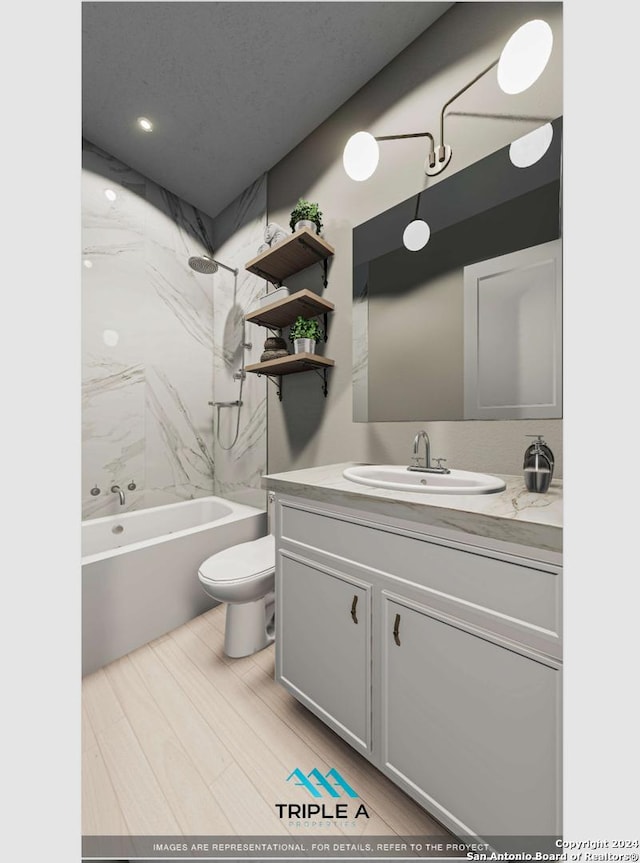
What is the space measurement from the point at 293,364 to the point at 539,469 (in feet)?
4.00

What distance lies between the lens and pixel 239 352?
7.98ft

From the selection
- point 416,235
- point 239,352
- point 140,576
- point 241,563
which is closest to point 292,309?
point 416,235

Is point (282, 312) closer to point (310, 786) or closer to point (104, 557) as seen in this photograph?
point (104, 557)

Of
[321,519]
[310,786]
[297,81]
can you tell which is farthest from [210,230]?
[310,786]

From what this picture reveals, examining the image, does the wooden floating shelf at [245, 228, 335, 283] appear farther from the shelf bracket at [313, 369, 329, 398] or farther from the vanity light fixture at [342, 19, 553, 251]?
the shelf bracket at [313, 369, 329, 398]

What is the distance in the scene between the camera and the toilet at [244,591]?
1.38 m

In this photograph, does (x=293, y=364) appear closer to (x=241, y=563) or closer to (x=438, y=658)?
(x=241, y=563)

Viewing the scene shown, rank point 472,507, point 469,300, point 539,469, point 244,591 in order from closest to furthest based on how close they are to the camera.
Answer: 1. point 472,507
2. point 539,469
3. point 469,300
4. point 244,591

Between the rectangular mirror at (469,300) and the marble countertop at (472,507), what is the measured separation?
39cm

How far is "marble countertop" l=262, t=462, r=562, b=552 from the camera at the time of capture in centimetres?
67

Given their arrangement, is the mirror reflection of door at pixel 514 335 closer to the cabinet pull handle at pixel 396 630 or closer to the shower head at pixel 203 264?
the cabinet pull handle at pixel 396 630

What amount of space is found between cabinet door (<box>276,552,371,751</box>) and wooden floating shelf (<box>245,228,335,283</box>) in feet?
4.89

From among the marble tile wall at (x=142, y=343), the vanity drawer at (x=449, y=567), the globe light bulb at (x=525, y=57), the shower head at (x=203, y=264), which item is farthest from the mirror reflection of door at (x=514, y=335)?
the marble tile wall at (x=142, y=343)

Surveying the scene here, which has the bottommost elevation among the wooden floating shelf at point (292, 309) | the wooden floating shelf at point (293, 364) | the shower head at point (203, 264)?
the wooden floating shelf at point (293, 364)
